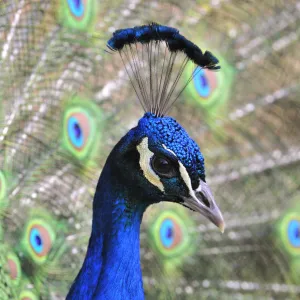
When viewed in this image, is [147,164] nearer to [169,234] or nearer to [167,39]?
[167,39]

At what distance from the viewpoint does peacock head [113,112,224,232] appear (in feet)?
3.17

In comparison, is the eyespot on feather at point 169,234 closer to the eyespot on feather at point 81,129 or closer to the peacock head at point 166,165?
the eyespot on feather at point 81,129

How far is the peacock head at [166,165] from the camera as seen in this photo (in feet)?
3.17

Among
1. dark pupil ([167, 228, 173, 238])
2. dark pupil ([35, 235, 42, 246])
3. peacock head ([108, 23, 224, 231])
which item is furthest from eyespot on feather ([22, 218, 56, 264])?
peacock head ([108, 23, 224, 231])

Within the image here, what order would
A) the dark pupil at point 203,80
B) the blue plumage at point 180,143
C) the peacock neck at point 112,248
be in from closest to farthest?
the blue plumage at point 180,143, the peacock neck at point 112,248, the dark pupil at point 203,80

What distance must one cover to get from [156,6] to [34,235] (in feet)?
2.50

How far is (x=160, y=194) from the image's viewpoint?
1029 millimetres

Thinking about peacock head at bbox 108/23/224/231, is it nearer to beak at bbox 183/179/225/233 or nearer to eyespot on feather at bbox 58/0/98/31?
beak at bbox 183/179/225/233

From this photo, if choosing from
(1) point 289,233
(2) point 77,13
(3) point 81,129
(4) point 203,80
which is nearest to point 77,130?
(3) point 81,129

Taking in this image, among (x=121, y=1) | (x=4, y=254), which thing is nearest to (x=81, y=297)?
(x=4, y=254)

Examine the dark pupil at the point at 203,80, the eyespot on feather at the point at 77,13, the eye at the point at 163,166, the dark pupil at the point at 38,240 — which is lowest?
the eye at the point at 163,166

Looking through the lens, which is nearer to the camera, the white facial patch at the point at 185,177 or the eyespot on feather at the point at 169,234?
the white facial patch at the point at 185,177

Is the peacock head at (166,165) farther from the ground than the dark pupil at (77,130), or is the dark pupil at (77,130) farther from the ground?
the dark pupil at (77,130)

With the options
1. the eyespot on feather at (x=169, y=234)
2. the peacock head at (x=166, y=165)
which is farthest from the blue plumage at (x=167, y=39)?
the eyespot on feather at (x=169, y=234)
